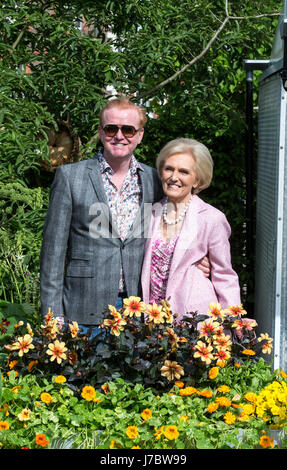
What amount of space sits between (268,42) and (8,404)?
12.1 ft

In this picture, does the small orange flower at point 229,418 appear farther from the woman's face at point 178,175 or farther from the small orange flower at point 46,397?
the woman's face at point 178,175

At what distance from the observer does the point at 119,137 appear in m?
3.09

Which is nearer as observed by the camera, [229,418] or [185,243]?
[229,418]

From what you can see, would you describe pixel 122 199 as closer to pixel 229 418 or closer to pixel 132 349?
pixel 132 349

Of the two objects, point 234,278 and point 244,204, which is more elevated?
point 244,204

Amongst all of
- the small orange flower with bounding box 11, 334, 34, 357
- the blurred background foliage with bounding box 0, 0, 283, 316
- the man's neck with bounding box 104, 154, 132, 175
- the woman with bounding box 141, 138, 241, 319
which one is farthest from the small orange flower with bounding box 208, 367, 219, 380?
the blurred background foliage with bounding box 0, 0, 283, 316

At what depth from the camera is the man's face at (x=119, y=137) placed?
3102 mm

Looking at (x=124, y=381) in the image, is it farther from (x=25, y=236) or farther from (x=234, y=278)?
(x=25, y=236)

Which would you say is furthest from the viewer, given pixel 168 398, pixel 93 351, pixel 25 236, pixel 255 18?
pixel 255 18

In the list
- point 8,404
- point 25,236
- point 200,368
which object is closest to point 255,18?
point 25,236

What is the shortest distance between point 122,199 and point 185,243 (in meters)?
0.39

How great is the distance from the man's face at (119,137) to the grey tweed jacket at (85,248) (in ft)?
0.43

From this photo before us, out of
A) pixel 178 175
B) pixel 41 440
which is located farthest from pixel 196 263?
pixel 41 440
